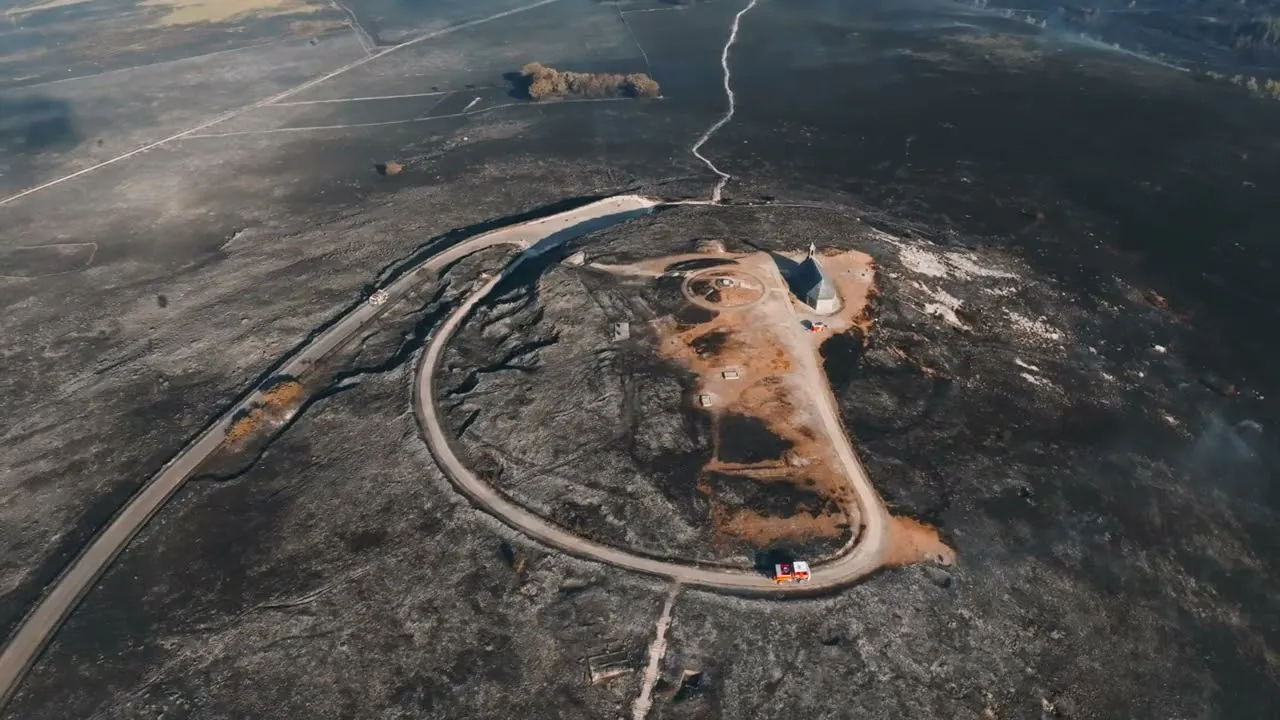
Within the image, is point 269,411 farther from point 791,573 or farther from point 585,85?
point 585,85

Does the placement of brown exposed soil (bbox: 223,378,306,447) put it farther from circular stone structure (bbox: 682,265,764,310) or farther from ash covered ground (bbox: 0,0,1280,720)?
circular stone structure (bbox: 682,265,764,310)

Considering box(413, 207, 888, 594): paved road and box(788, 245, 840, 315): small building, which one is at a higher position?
box(788, 245, 840, 315): small building

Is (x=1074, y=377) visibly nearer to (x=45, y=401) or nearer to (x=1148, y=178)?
(x=1148, y=178)

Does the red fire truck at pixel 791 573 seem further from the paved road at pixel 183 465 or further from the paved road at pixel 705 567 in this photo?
the paved road at pixel 183 465

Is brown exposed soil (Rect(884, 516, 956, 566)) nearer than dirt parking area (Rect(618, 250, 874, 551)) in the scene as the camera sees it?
→ Yes

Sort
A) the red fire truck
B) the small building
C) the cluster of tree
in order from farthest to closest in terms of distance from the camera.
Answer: the cluster of tree < the small building < the red fire truck

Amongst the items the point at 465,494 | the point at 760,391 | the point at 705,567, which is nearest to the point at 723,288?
the point at 760,391

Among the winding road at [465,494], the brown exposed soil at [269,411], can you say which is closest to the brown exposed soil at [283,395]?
the brown exposed soil at [269,411]

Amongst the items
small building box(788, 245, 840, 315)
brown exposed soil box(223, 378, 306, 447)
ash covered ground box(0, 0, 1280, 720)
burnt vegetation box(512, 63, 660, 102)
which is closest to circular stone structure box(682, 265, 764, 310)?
small building box(788, 245, 840, 315)
